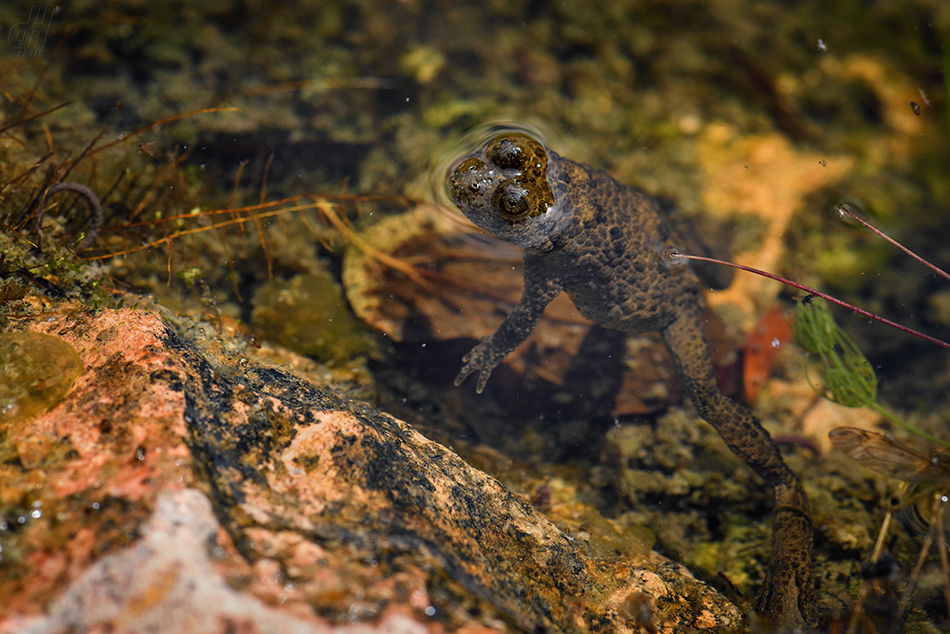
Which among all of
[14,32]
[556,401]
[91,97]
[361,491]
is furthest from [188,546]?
[14,32]

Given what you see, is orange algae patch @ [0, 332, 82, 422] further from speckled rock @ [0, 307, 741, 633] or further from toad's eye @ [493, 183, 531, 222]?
toad's eye @ [493, 183, 531, 222]

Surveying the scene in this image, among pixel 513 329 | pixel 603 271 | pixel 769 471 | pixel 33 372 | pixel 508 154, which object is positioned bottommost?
pixel 769 471

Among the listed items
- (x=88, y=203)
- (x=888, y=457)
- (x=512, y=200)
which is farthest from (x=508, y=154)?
(x=888, y=457)

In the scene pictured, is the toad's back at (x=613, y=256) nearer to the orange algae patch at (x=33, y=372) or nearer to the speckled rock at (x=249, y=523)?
the speckled rock at (x=249, y=523)

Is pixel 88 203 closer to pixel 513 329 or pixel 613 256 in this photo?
pixel 513 329

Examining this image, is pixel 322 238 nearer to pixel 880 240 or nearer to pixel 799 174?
pixel 799 174

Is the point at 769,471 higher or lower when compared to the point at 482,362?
lower
